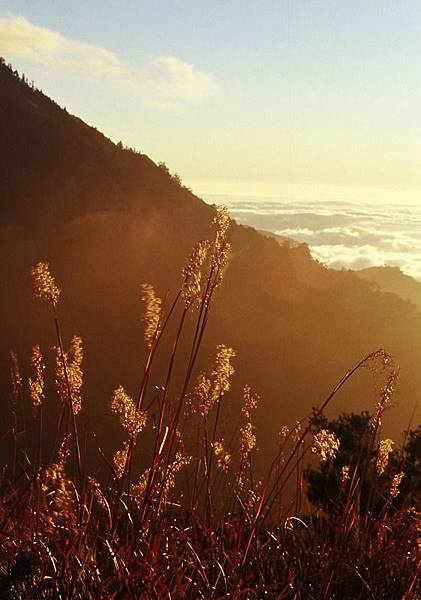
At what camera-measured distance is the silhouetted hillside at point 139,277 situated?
272ft

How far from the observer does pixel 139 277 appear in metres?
94.2

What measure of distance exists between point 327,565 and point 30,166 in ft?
342

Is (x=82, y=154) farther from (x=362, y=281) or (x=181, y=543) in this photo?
(x=181, y=543)

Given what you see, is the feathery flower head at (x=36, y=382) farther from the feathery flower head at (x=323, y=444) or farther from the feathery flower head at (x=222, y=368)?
the feathery flower head at (x=323, y=444)

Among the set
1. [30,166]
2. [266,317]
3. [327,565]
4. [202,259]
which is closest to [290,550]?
[327,565]

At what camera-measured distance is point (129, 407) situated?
A: 3.06 m

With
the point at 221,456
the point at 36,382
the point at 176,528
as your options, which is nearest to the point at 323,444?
the point at 176,528

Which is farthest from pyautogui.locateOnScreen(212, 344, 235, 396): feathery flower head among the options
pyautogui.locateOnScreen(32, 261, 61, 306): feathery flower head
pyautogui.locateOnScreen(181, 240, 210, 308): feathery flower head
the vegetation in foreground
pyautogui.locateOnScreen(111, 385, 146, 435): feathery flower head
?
pyautogui.locateOnScreen(32, 261, 61, 306): feathery flower head

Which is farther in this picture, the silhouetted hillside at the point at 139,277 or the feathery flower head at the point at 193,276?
the silhouetted hillside at the point at 139,277

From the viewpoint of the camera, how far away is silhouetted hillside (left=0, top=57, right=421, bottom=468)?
8300cm

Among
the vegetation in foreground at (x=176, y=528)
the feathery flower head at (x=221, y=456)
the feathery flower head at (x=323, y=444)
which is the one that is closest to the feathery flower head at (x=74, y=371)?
the vegetation in foreground at (x=176, y=528)

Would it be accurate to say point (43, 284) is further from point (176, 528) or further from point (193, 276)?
point (176, 528)

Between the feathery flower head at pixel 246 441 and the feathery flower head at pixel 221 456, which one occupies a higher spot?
the feathery flower head at pixel 246 441

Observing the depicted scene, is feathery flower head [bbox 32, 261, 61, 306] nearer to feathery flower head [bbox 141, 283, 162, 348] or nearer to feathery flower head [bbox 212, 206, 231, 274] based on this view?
feathery flower head [bbox 141, 283, 162, 348]
